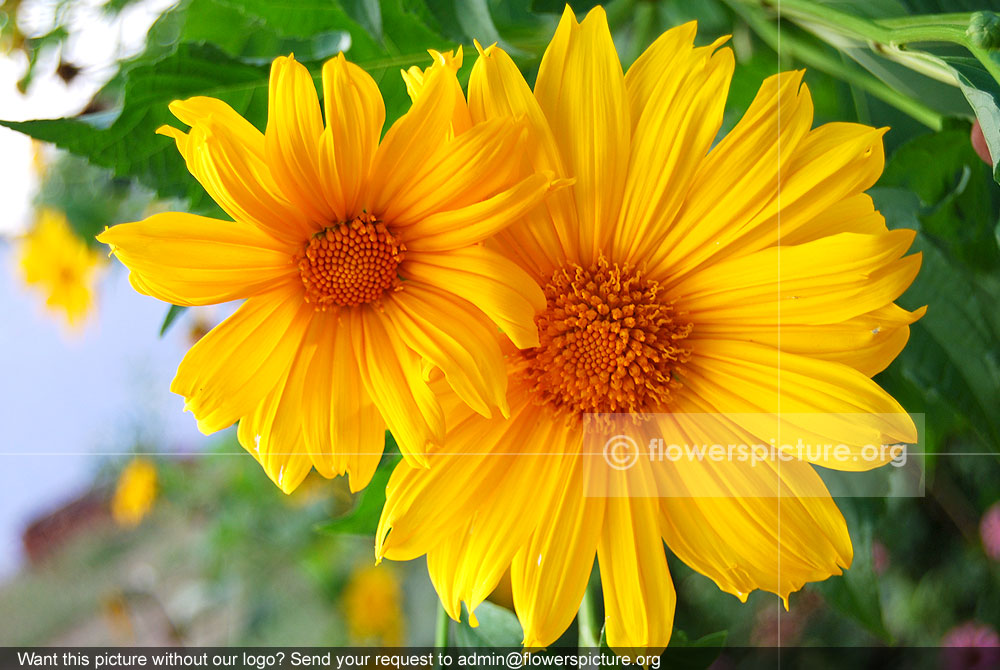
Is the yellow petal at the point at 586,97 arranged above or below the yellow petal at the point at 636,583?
above

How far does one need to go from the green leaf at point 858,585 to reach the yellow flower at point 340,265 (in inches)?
6.8

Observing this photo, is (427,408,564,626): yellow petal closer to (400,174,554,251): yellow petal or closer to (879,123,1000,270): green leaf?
(400,174,554,251): yellow petal

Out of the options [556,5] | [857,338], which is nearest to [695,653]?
[857,338]

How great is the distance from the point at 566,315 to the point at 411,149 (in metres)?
0.07

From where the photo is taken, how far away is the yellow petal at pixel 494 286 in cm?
20

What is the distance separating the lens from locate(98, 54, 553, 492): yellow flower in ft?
0.62

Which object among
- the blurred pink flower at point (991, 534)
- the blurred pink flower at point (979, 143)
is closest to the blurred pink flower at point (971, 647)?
the blurred pink flower at point (991, 534)

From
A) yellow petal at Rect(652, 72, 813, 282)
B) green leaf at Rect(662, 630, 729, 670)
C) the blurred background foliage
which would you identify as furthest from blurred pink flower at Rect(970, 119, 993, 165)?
green leaf at Rect(662, 630, 729, 670)

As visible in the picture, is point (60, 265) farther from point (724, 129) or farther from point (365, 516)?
point (724, 129)

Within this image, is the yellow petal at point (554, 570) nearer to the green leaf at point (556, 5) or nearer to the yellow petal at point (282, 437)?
the yellow petal at point (282, 437)

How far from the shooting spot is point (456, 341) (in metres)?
0.20

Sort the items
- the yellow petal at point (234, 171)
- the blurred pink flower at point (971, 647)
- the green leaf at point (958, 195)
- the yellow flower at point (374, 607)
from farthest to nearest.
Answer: the yellow flower at point (374, 607), the blurred pink flower at point (971, 647), the green leaf at point (958, 195), the yellow petal at point (234, 171)

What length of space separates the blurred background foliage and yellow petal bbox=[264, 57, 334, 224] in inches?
2.6

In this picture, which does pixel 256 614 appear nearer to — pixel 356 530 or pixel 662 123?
pixel 356 530
